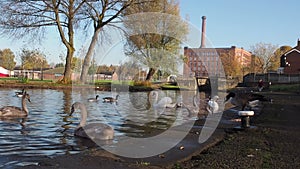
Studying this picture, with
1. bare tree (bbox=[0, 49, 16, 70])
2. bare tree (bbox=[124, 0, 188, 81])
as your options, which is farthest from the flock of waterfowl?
bare tree (bbox=[0, 49, 16, 70])

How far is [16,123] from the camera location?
1073 centimetres

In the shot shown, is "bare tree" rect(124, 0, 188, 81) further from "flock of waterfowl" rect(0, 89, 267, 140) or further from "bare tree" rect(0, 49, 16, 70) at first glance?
"bare tree" rect(0, 49, 16, 70)

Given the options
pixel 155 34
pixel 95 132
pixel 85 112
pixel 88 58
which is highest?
pixel 155 34

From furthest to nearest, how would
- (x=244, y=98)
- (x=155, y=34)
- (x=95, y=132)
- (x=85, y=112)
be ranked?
(x=155, y=34), (x=244, y=98), (x=85, y=112), (x=95, y=132)

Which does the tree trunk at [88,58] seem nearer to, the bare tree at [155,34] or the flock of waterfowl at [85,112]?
the bare tree at [155,34]

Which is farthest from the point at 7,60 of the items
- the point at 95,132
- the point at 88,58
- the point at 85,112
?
the point at 95,132

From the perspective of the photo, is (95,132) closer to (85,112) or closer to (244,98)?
(85,112)

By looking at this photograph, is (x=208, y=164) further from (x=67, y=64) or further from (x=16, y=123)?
(x=67, y=64)

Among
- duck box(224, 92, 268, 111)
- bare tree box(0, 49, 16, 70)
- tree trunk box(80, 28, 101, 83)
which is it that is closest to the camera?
duck box(224, 92, 268, 111)

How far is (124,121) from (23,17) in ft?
86.9

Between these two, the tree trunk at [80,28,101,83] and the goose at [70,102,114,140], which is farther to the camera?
the tree trunk at [80,28,101,83]

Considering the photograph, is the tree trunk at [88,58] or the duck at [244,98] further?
Answer: the tree trunk at [88,58]

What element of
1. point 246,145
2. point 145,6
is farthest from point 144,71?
point 246,145

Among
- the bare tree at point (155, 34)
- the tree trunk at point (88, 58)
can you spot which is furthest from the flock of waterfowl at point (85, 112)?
the bare tree at point (155, 34)
